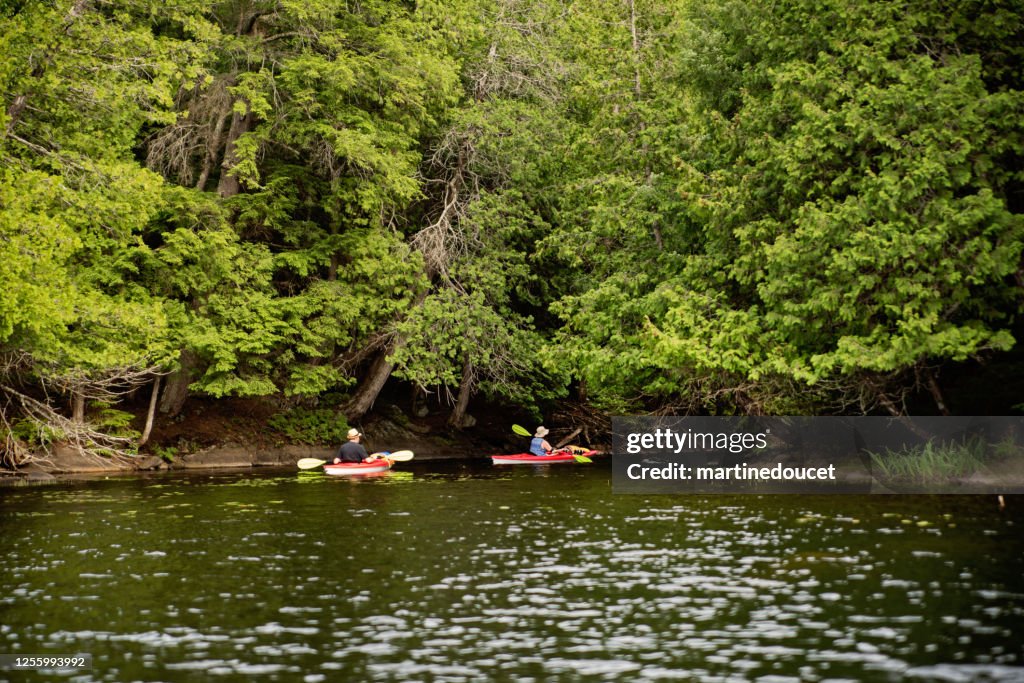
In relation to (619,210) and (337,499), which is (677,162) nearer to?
(619,210)

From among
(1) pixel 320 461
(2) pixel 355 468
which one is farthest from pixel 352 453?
(1) pixel 320 461

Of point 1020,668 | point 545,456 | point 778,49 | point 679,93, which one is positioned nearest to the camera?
point 1020,668

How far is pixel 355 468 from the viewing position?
3078 centimetres

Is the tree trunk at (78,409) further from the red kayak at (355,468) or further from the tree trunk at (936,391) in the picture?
the tree trunk at (936,391)

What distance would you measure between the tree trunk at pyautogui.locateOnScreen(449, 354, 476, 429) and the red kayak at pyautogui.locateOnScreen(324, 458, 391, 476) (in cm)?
566

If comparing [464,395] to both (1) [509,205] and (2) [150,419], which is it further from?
(2) [150,419]

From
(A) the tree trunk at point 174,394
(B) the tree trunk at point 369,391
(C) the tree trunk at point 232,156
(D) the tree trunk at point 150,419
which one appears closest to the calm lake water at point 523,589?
(D) the tree trunk at point 150,419

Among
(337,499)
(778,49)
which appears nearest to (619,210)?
(778,49)

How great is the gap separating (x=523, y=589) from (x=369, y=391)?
24356 mm

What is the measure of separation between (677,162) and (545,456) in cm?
1035

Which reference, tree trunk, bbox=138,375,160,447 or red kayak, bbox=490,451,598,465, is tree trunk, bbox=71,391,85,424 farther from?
red kayak, bbox=490,451,598,465

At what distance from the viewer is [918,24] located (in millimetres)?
24391

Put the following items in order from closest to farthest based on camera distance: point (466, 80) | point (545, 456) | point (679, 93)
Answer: point (679, 93)
point (545, 456)
point (466, 80)

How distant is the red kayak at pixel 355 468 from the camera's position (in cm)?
3066
